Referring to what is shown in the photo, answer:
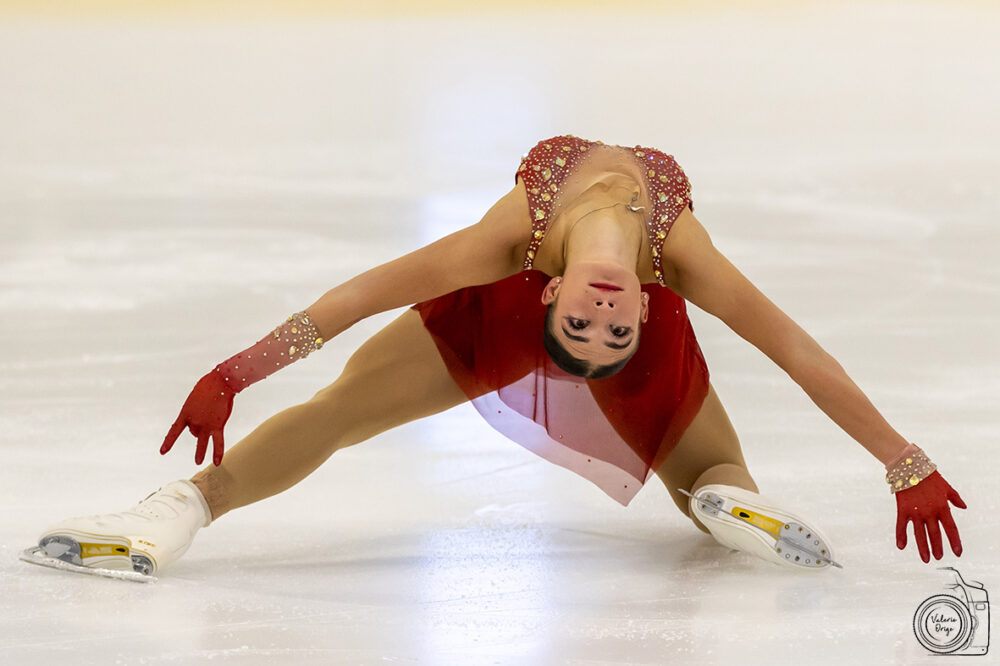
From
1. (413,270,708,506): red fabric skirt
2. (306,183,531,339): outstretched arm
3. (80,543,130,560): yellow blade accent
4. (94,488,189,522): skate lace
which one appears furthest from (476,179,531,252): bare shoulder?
(80,543,130,560): yellow blade accent

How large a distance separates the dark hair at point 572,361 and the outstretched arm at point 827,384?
0.62 ft

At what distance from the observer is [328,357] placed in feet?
14.9

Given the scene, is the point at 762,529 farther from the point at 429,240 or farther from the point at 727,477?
the point at 429,240

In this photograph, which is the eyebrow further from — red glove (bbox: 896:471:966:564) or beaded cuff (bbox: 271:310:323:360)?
red glove (bbox: 896:471:966:564)

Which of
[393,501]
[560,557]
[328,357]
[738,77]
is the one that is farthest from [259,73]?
[560,557]

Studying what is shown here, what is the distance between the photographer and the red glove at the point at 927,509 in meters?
2.83

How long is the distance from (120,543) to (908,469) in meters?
1.66

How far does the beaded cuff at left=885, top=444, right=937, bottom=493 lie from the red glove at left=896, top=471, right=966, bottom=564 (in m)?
0.01

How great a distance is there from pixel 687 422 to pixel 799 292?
1.90 m

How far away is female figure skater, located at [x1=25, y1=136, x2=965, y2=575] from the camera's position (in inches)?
114

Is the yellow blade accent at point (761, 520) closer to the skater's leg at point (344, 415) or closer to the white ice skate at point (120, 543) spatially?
the skater's leg at point (344, 415)

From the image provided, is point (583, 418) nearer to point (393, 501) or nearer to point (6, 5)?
point (393, 501)

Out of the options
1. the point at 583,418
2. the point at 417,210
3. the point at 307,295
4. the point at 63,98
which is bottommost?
the point at 583,418

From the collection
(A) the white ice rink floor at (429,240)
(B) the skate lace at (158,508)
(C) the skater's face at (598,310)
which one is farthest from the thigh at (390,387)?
(C) the skater's face at (598,310)
